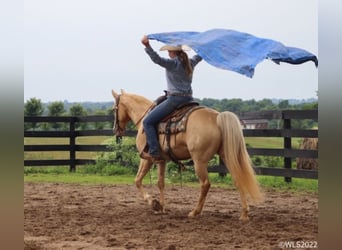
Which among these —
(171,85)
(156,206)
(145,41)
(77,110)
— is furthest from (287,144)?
(77,110)

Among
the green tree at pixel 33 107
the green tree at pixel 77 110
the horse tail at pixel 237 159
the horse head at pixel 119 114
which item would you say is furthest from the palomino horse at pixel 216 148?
the green tree at pixel 33 107

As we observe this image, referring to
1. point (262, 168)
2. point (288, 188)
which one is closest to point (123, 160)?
point (262, 168)

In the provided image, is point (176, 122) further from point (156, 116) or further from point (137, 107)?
point (137, 107)

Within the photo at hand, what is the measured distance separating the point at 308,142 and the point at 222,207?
3422 mm

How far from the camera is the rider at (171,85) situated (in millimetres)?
6078

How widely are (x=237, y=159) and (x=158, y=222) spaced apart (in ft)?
3.85

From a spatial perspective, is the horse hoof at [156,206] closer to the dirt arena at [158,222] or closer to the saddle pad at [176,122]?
the dirt arena at [158,222]

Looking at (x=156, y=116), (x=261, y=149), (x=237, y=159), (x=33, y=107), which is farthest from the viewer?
(x=33, y=107)

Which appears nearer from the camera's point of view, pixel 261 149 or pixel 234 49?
pixel 234 49

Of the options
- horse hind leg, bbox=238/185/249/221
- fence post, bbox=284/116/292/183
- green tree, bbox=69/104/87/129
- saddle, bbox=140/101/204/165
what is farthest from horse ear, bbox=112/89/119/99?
green tree, bbox=69/104/87/129

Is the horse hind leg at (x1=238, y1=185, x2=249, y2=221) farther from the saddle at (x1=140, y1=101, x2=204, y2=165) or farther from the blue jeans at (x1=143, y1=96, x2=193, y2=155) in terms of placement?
the blue jeans at (x1=143, y1=96, x2=193, y2=155)

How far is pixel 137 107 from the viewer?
23.6 feet

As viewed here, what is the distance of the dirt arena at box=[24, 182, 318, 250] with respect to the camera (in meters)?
4.81

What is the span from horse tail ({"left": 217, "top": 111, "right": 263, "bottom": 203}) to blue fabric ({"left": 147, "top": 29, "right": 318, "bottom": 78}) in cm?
69
